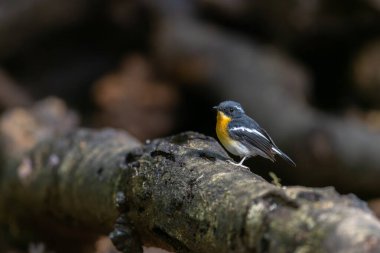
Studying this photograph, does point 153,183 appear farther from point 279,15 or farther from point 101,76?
point 101,76

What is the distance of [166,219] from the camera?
3.19m

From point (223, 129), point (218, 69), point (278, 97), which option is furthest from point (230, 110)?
point (218, 69)

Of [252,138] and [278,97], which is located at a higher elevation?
[252,138]

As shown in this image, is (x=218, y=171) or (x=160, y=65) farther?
(x=160, y=65)

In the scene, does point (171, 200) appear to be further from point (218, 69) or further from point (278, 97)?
point (218, 69)

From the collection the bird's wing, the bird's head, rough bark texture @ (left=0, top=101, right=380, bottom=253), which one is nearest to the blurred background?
rough bark texture @ (left=0, top=101, right=380, bottom=253)

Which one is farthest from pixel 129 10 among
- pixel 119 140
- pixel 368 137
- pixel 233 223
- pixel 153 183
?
pixel 233 223

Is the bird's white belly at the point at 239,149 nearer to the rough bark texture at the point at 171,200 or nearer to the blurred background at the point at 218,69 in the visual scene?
the rough bark texture at the point at 171,200

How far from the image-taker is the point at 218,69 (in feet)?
28.3

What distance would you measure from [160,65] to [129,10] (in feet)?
3.89

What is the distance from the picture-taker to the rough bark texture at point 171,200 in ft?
7.55

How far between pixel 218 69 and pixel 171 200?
5590 millimetres

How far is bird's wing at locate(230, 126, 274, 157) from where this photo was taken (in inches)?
147

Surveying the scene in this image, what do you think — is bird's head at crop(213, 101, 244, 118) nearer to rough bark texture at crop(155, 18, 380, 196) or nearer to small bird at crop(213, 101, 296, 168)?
small bird at crop(213, 101, 296, 168)
